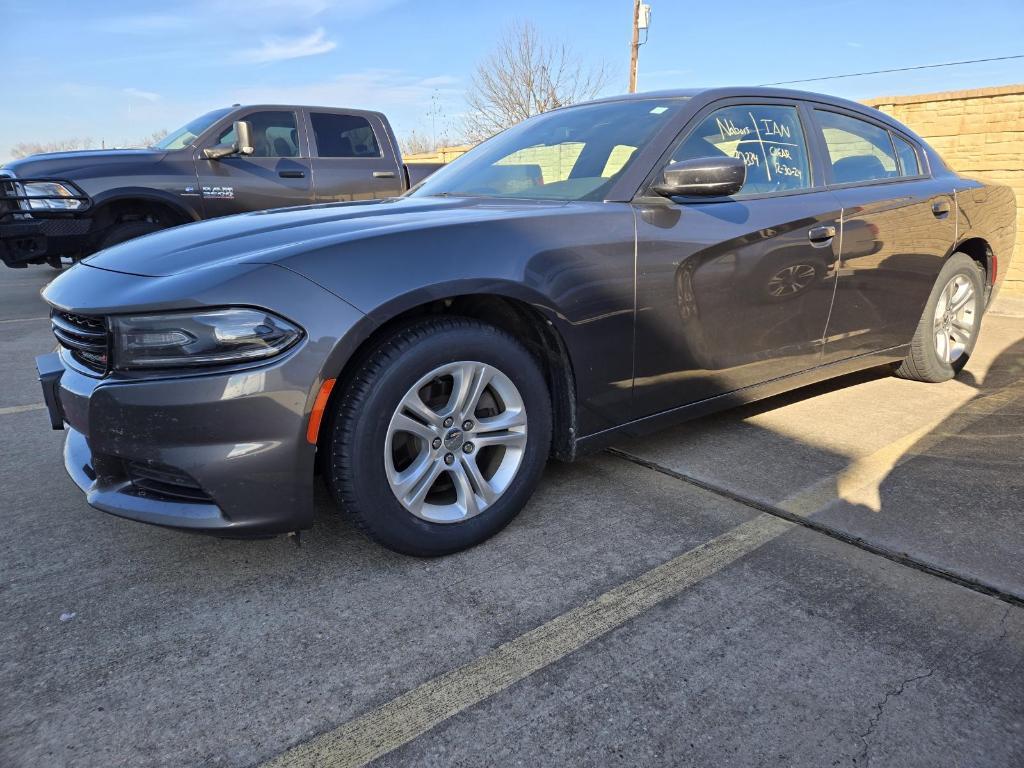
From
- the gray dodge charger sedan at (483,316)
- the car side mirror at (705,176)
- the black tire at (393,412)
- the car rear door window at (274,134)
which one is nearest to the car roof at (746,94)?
the gray dodge charger sedan at (483,316)

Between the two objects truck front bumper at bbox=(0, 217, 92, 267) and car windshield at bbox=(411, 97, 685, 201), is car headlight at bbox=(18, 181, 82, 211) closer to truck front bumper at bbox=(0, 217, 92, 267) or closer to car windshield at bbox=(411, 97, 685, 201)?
truck front bumper at bbox=(0, 217, 92, 267)

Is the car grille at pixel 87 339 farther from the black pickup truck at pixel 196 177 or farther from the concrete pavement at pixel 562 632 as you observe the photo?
the black pickup truck at pixel 196 177

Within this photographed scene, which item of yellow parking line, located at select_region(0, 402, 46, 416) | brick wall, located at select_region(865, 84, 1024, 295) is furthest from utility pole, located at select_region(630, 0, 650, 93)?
yellow parking line, located at select_region(0, 402, 46, 416)

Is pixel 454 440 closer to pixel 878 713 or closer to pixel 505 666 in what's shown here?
pixel 505 666

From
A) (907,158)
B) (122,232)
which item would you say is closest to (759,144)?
(907,158)

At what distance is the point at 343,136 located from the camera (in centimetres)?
769

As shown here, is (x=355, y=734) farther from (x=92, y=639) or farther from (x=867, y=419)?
(x=867, y=419)

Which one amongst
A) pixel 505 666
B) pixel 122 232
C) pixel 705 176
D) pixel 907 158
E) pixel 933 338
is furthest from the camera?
pixel 122 232

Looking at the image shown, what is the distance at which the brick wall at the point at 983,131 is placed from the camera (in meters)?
7.11

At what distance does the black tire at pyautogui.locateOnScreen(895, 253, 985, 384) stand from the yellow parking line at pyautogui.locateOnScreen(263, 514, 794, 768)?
2.18m

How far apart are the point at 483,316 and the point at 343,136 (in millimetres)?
A: 5988

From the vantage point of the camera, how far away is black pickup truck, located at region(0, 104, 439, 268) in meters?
6.37

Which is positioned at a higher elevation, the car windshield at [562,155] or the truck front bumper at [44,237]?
the car windshield at [562,155]

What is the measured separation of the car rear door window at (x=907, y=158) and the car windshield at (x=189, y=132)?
606 centimetres
